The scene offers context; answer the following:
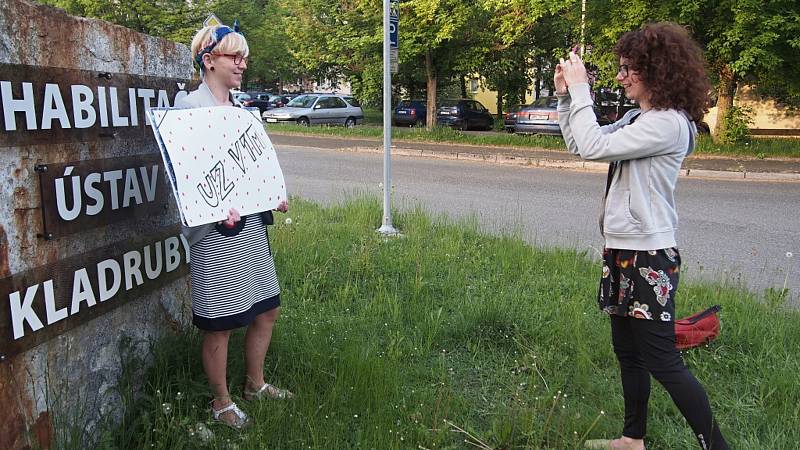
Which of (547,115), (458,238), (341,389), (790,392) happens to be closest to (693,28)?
(547,115)

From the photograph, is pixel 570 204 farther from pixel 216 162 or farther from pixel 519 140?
pixel 519 140

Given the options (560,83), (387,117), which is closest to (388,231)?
(387,117)

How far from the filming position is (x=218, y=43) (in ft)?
8.98

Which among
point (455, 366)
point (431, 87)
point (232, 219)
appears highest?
point (431, 87)

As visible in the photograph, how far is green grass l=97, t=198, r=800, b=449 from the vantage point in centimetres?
278

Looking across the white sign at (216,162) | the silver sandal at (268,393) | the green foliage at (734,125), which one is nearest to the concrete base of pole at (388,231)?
the white sign at (216,162)

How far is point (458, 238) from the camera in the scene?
6059 mm

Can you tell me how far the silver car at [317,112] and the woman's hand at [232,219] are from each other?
2372cm

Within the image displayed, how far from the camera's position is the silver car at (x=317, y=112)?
26.3 m

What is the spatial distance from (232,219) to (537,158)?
1300 centimetres

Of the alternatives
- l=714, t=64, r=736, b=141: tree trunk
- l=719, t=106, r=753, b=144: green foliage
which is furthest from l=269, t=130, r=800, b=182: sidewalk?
l=714, t=64, r=736, b=141: tree trunk

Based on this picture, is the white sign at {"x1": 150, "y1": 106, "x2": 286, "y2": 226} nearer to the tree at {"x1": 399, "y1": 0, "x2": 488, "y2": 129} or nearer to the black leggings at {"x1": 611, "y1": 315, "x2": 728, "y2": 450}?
the black leggings at {"x1": 611, "y1": 315, "x2": 728, "y2": 450}

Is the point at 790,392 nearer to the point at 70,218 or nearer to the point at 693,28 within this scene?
the point at 70,218

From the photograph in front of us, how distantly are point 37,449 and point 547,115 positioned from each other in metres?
18.3
